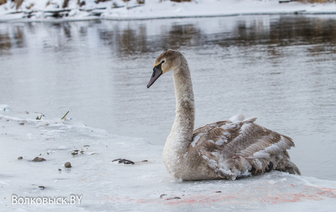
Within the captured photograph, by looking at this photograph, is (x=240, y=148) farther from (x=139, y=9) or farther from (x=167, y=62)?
(x=139, y=9)

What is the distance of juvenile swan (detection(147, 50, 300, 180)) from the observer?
396cm

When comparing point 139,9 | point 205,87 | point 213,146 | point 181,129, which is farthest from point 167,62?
point 139,9

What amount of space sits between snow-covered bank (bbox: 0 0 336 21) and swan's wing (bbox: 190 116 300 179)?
31069 mm

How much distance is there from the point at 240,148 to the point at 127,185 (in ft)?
3.77

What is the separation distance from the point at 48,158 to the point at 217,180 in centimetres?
205

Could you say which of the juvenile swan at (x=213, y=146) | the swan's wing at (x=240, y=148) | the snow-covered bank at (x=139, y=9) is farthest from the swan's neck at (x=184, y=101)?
the snow-covered bank at (x=139, y=9)

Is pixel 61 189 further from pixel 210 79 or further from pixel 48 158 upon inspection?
pixel 210 79

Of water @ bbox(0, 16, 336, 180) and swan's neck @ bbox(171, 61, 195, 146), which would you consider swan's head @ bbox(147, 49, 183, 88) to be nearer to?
swan's neck @ bbox(171, 61, 195, 146)

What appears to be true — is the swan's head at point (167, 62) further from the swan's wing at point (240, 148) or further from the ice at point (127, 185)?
the ice at point (127, 185)

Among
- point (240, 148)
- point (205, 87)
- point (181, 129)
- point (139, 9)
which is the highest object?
point (139, 9)

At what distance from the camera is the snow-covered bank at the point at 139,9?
3775 centimetres

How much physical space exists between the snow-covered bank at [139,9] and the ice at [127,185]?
31003mm

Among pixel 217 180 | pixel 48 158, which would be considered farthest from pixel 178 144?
pixel 48 158

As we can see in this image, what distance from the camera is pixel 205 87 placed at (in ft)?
31.1
